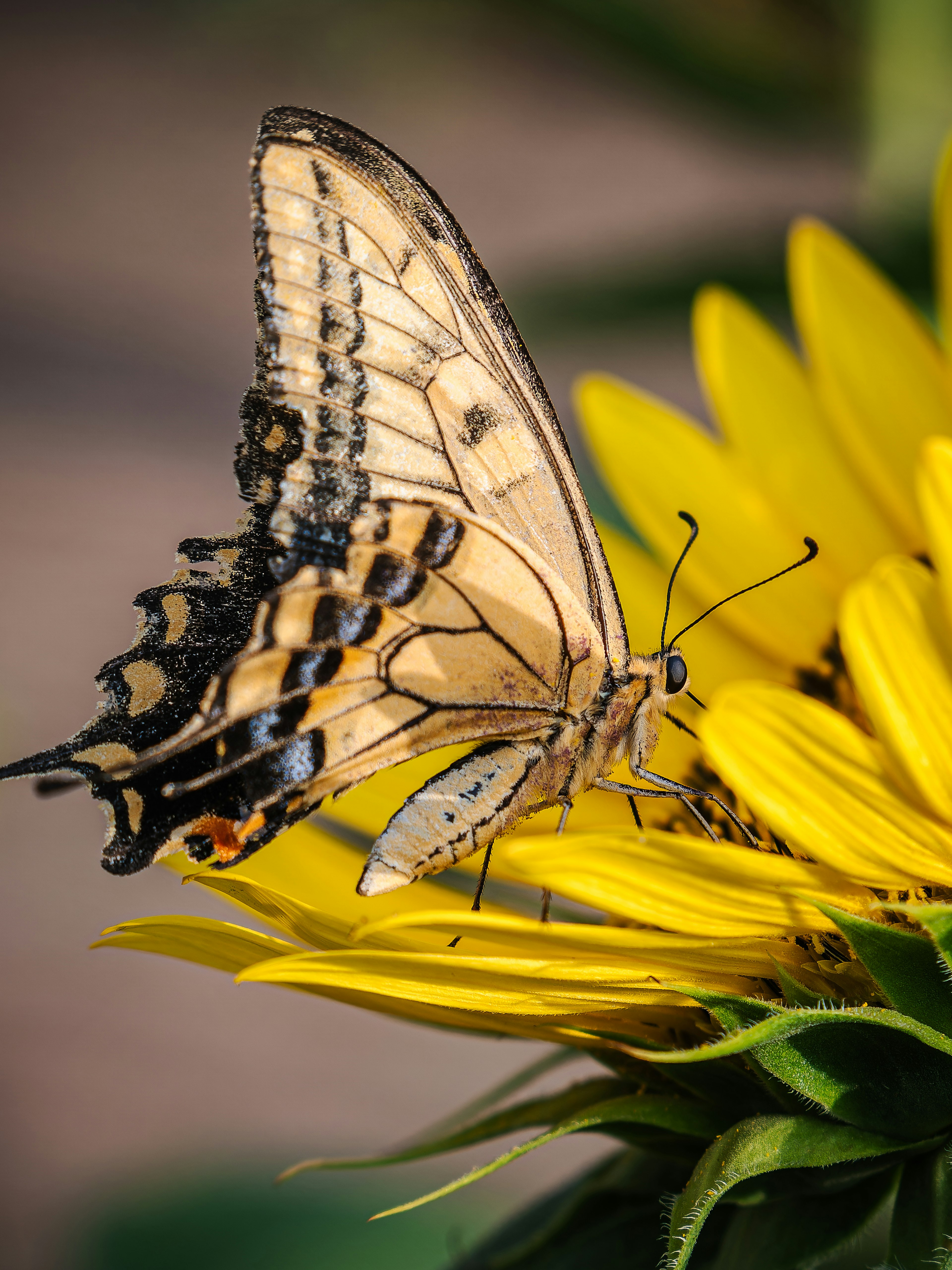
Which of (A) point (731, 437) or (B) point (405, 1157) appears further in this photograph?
(A) point (731, 437)

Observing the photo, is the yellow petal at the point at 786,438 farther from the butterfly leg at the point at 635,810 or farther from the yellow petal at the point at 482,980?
the yellow petal at the point at 482,980

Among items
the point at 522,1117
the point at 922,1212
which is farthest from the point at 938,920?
the point at 522,1117

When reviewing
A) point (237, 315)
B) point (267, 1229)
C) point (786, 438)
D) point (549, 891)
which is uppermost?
point (237, 315)

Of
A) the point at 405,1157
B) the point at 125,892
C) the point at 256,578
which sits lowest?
the point at 405,1157

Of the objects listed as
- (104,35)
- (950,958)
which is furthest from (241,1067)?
(104,35)

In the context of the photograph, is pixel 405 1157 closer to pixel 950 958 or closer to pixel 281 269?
pixel 950 958

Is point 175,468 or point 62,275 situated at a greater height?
point 62,275

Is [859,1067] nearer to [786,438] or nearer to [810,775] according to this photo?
[810,775]
